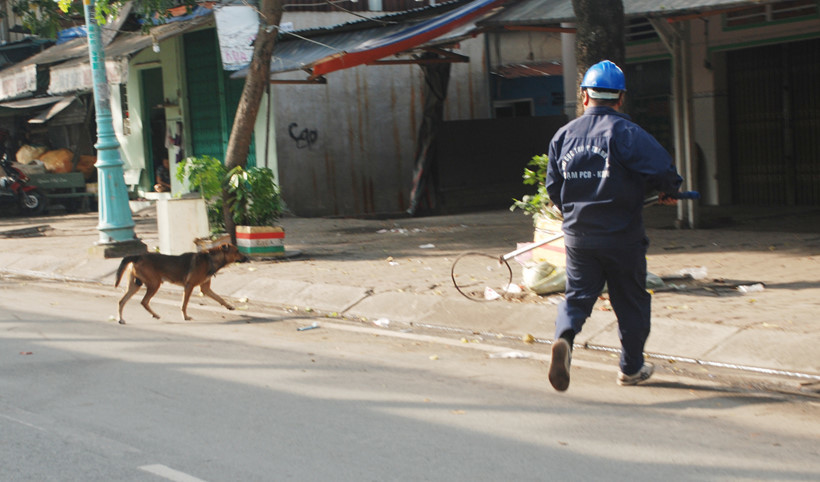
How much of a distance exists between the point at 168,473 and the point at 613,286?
286 cm

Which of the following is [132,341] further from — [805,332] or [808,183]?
[808,183]

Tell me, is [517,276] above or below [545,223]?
below

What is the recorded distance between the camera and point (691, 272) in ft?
28.7

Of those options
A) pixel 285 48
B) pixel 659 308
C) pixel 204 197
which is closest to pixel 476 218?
pixel 285 48

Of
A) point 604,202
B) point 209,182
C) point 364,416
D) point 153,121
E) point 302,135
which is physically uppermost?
point 153,121

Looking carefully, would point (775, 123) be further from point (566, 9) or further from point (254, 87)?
point (254, 87)

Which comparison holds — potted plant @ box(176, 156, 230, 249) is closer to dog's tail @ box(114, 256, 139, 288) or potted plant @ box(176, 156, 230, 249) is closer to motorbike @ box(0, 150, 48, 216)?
dog's tail @ box(114, 256, 139, 288)

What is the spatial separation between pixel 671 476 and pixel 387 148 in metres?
15.5

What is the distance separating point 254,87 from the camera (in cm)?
1244

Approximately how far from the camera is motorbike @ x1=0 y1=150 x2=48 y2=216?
69.7 ft

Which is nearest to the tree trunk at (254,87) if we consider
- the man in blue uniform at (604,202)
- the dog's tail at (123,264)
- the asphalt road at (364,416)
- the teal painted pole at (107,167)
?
the teal painted pole at (107,167)

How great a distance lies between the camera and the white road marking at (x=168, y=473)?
425cm

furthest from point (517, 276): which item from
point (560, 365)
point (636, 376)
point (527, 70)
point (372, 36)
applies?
point (527, 70)

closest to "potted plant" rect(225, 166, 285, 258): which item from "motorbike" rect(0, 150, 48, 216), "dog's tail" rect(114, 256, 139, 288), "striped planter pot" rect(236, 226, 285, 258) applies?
"striped planter pot" rect(236, 226, 285, 258)
